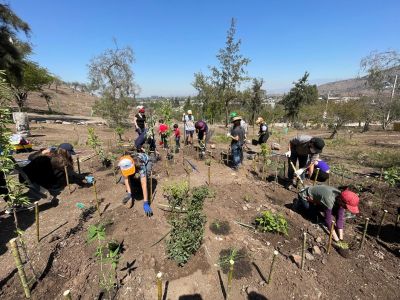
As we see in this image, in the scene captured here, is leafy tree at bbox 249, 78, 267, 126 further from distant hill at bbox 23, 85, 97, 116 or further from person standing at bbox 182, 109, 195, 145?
distant hill at bbox 23, 85, 97, 116

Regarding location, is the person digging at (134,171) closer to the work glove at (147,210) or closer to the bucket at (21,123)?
the work glove at (147,210)

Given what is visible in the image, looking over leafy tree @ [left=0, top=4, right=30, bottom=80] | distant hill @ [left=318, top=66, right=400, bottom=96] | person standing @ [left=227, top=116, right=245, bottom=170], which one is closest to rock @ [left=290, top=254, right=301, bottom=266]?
person standing @ [left=227, top=116, right=245, bottom=170]

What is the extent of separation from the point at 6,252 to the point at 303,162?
577 centimetres

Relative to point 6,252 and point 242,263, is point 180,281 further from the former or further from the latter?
point 6,252

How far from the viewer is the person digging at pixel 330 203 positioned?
3.41 meters

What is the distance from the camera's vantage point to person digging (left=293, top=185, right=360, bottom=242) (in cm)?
341

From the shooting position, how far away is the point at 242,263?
3072mm

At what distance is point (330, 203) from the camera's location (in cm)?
368

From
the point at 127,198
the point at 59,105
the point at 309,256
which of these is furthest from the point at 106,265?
the point at 59,105

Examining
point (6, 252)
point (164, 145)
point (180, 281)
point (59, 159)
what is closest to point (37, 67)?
point (164, 145)

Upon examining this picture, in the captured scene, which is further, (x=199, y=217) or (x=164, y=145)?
(x=164, y=145)

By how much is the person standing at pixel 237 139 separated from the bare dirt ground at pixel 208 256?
5.32 ft

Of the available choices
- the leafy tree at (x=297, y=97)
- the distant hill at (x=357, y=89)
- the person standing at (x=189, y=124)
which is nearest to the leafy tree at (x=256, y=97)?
the leafy tree at (x=297, y=97)

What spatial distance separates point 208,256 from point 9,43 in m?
13.5
